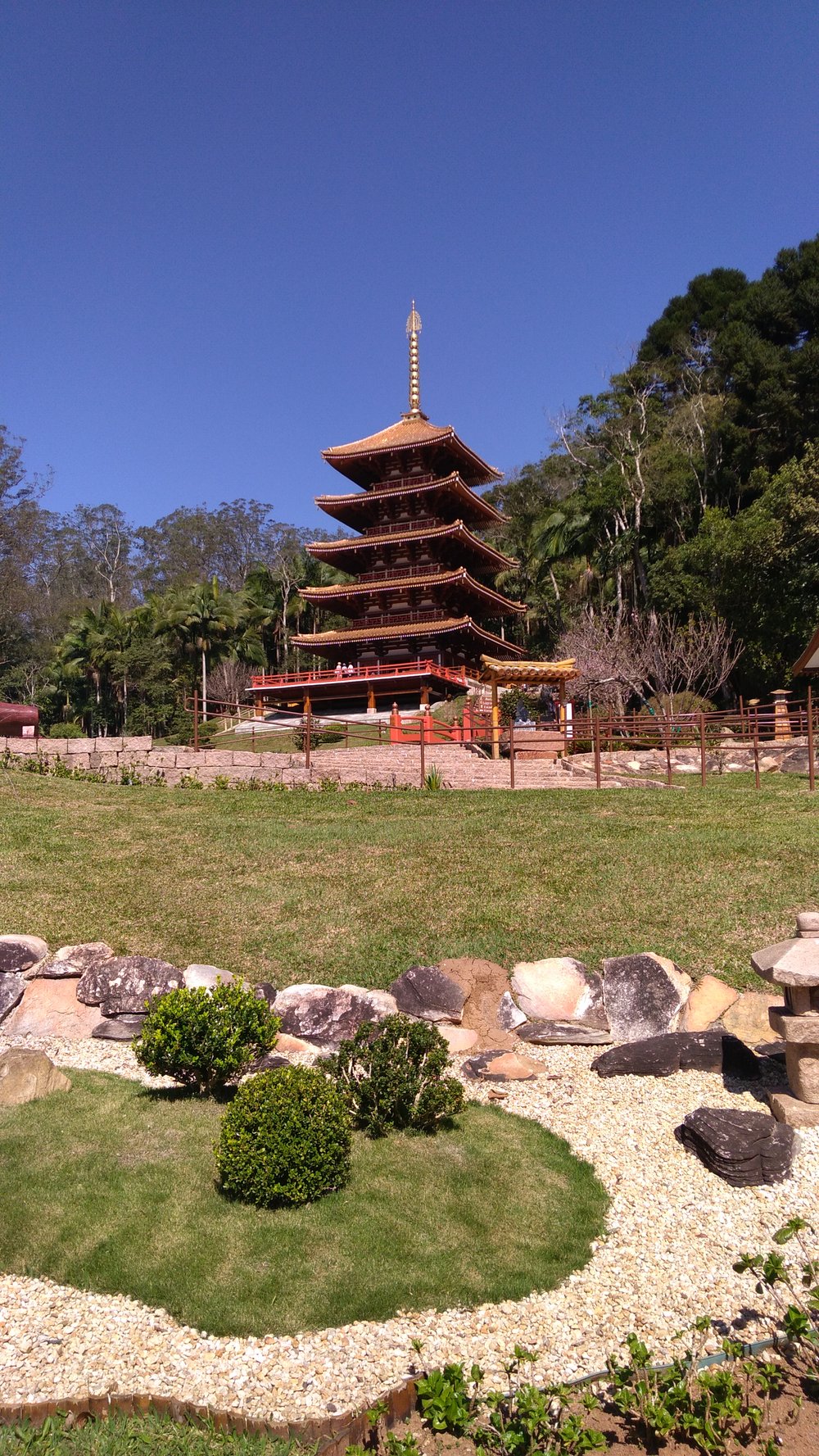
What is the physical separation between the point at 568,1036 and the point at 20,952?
18.4ft

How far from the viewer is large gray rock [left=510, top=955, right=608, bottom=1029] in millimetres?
8016

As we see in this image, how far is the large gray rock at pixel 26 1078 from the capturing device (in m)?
6.52

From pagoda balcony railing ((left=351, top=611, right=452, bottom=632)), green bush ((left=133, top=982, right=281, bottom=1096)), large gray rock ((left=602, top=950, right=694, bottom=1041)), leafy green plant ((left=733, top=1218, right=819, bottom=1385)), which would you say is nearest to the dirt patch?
large gray rock ((left=602, top=950, right=694, bottom=1041))

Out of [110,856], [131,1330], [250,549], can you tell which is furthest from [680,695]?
[250,549]

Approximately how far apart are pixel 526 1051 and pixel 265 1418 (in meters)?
4.47

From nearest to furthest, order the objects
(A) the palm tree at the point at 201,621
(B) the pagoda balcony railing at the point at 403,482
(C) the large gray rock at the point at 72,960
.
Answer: (C) the large gray rock at the point at 72,960, (B) the pagoda balcony railing at the point at 403,482, (A) the palm tree at the point at 201,621

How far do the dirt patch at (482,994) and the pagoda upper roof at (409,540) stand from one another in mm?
26103

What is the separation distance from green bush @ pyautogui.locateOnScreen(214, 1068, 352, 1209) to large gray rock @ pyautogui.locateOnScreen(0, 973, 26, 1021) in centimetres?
410

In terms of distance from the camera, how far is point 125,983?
8375mm

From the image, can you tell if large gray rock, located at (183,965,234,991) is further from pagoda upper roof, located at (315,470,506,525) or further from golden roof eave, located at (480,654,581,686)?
pagoda upper roof, located at (315,470,506,525)

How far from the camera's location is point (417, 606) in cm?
3444

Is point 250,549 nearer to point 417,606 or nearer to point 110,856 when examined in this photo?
point 417,606

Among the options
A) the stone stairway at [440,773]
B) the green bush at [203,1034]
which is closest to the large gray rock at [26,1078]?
the green bush at [203,1034]

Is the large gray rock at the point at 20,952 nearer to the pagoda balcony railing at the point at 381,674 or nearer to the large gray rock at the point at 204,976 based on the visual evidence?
the large gray rock at the point at 204,976
